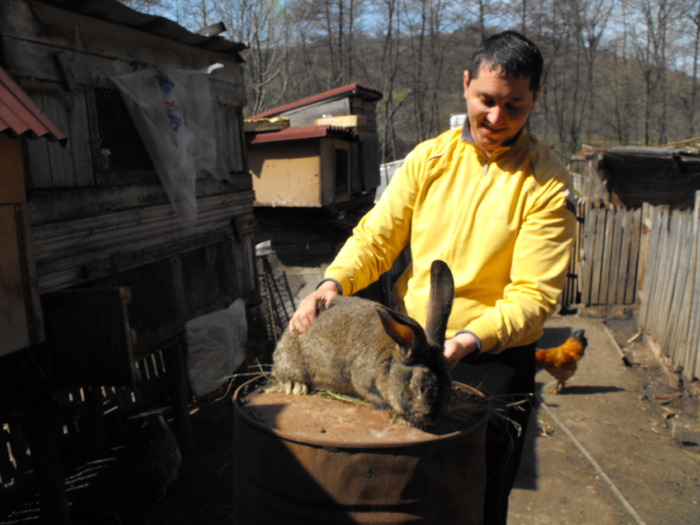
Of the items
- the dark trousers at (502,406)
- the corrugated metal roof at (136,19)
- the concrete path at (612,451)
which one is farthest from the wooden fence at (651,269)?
the corrugated metal roof at (136,19)

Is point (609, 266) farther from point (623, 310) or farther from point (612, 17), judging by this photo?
point (612, 17)

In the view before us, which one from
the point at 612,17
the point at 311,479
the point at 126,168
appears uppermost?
the point at 612,17

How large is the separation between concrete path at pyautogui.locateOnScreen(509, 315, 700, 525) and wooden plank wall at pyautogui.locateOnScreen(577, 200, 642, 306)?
2.12m

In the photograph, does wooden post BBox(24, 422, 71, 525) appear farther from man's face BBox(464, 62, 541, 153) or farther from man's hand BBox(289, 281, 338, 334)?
man's face BBox(464, 62, 541, 153)

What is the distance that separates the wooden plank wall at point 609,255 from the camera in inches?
410

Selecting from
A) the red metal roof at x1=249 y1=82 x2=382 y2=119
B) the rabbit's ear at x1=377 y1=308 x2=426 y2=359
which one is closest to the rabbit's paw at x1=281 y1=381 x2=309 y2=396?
the rabbit's ear at x1=377 y1=308 x2=426 y2=359

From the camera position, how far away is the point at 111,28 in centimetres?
504

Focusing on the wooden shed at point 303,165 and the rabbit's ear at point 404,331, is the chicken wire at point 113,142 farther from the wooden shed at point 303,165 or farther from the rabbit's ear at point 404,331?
the rabbit's ear at point 404,331

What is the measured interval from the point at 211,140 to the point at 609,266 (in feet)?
25.6

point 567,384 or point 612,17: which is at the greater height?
point 612,17

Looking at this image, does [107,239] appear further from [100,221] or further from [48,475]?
[48,475]

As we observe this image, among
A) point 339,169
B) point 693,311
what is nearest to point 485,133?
point 693,311

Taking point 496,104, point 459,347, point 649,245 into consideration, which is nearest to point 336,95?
point 649,245

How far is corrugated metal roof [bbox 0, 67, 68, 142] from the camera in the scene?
314 cm
